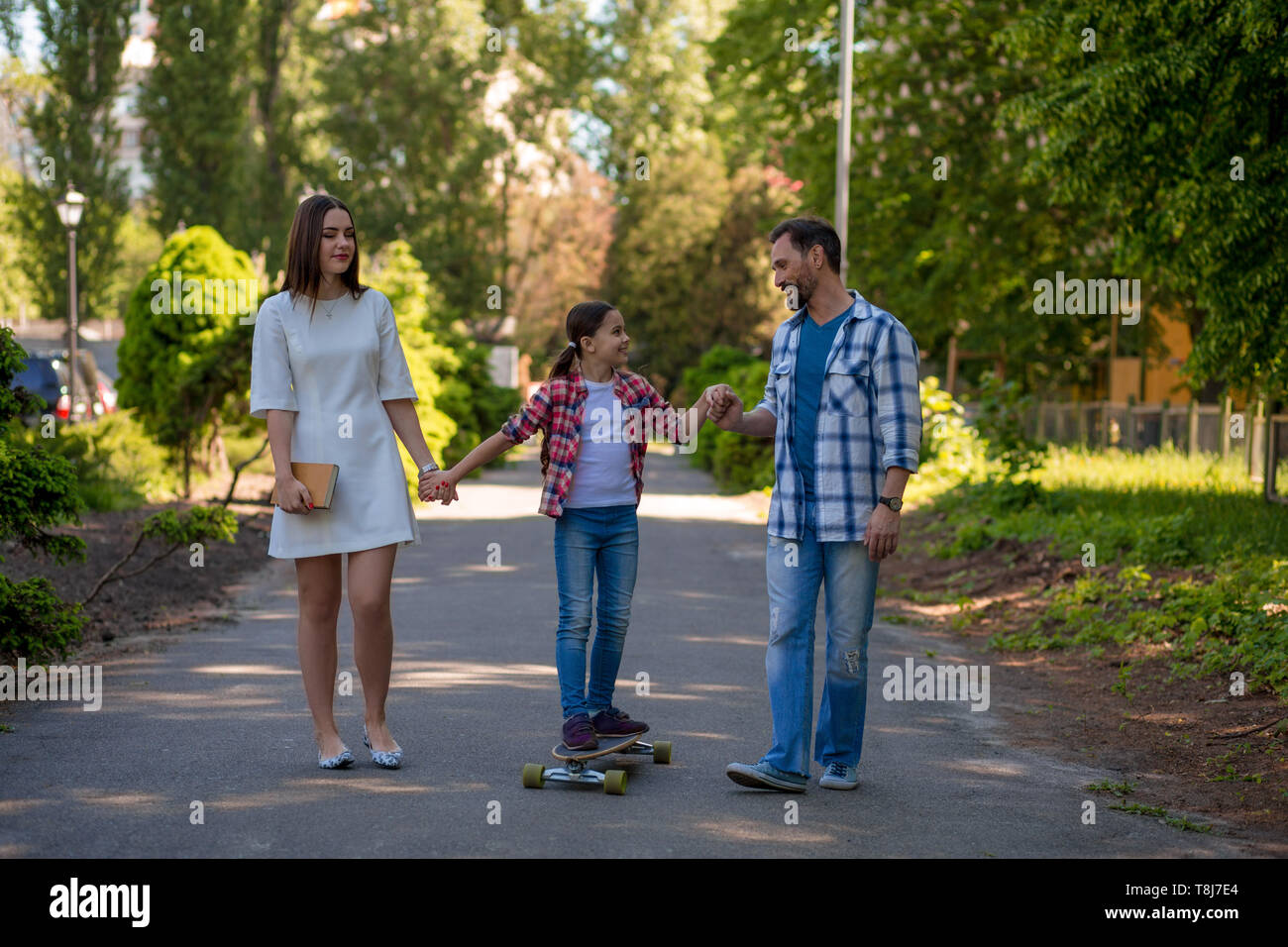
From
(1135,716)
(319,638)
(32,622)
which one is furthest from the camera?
(1135,716)

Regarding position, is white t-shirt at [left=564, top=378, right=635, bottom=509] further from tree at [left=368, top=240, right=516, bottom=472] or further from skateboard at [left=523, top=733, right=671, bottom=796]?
tree at [left=368, top=240, right=516, bottom=472]

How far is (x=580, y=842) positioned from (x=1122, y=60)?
356 inches

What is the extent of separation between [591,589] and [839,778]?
120 centimetres

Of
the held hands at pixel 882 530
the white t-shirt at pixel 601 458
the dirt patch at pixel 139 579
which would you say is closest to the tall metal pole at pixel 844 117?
the dirt patch at pixel 139 579

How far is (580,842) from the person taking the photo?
490 cm

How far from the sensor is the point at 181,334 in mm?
17766

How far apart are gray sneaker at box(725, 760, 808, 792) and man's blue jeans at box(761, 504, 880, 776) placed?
0.11 feet

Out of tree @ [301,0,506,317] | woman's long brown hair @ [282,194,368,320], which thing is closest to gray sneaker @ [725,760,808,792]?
woman's long brown hair @ [282,194,368,320]

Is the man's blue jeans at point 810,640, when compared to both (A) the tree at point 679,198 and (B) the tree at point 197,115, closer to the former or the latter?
(B) the tree at point 197,115

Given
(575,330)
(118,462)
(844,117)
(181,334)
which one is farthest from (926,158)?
(575,330)

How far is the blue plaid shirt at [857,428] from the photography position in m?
5.71

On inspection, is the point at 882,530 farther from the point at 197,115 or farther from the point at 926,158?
the point at 197,115

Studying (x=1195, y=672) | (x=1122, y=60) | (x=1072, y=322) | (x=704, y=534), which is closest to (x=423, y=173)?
(x=1072, y=322)

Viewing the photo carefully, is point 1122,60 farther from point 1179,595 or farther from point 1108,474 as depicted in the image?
point 1108,474
